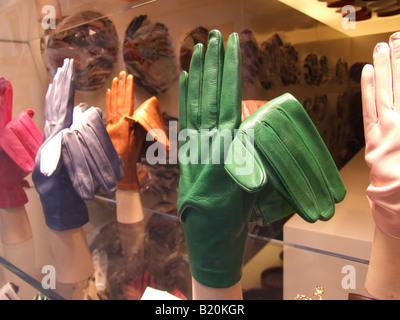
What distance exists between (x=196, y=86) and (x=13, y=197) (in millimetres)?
767

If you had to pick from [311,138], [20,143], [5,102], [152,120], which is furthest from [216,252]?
[5,102]

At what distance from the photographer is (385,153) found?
0.48 meters

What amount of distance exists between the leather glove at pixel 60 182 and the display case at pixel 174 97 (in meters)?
0.06

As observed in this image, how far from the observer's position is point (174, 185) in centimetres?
131

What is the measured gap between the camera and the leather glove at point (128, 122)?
102 cm

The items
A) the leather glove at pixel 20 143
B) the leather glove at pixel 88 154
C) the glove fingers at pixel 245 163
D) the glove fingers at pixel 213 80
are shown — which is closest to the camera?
the glove fingers at pixel 245 163

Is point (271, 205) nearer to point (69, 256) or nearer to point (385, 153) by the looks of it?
point (385, 153)

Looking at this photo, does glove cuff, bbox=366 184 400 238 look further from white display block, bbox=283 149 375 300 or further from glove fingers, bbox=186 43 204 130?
glove fingers, bbox=186 43 204 130

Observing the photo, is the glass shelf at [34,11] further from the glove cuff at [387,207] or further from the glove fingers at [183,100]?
the glove cuff at [387,207]

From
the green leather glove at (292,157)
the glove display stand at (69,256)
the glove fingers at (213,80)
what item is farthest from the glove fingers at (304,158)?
the glove display stand at (69,256)

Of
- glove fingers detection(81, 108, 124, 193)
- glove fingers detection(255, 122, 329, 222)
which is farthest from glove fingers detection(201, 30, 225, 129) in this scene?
glove fingers detection(81, 108, 124, 193)

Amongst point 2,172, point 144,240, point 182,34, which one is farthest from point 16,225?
point 182,34
